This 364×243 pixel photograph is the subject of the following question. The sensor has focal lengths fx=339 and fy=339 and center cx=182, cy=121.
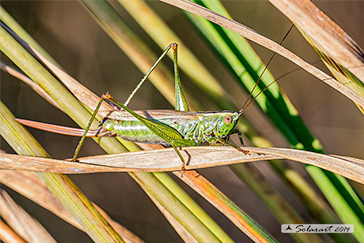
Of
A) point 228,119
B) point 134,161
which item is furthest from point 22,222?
point 228,119

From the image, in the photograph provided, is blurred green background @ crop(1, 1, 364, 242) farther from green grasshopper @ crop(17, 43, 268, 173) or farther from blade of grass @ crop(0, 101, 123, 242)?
blade of grass @ crop(0, 101, 123, 242)

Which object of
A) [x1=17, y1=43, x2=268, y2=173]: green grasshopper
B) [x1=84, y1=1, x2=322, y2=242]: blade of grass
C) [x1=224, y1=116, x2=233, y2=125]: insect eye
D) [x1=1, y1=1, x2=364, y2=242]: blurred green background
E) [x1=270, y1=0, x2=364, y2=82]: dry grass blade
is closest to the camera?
[x1=270, y1=0, x2=364, y2=82]: dry grass blade

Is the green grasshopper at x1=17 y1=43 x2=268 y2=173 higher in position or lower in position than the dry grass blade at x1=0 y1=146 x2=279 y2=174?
higher

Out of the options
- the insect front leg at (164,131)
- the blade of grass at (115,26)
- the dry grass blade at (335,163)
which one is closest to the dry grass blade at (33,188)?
the insect front leg at (164,131)

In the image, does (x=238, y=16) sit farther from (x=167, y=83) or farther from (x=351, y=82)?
(x=351, y=82)

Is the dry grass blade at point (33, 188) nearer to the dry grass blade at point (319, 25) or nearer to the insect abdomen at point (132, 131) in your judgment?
the insect abdomen at point (132, 131)

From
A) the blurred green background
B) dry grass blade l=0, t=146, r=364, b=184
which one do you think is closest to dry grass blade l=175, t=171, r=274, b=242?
dry grass blade l=0, t=146, r=364, b=184
